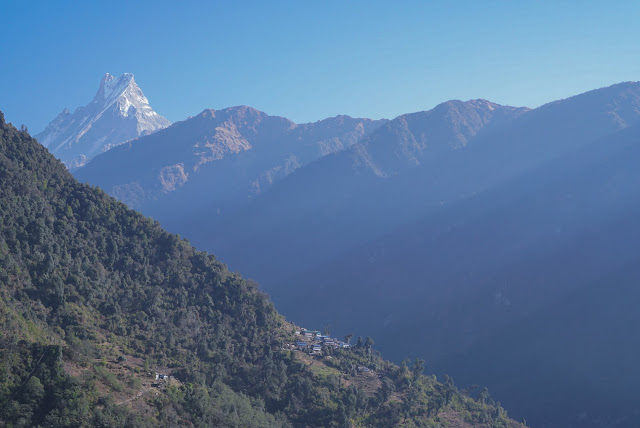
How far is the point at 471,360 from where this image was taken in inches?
4660

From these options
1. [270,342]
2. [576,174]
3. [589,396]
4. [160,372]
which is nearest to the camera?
[160,372]

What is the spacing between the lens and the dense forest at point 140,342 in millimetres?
40344

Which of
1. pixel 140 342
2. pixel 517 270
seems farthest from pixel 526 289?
pixel 140 342

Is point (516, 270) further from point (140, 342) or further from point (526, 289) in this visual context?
point (140, 342)

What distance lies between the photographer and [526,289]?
425 feet

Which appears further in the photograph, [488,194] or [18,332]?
[488,194]

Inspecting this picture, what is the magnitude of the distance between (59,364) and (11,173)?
32680mm

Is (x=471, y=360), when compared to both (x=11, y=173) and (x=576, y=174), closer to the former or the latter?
(x=576, y=174)

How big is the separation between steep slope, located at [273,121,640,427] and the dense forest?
34.9 m

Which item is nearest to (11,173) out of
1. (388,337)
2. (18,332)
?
(18,332)

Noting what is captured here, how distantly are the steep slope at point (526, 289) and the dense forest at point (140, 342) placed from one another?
34.9 m

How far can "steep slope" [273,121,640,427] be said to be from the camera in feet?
339

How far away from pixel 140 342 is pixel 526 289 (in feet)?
331

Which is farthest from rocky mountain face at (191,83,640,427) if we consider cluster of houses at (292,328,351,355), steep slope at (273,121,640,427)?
cluster of houses at (292,328,351,355)
